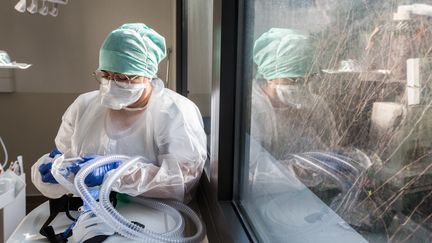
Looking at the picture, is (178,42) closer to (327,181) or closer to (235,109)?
(235,109)

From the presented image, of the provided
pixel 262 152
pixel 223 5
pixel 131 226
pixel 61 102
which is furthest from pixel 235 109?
pixel 61 102

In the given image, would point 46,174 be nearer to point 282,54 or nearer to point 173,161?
point 173,161

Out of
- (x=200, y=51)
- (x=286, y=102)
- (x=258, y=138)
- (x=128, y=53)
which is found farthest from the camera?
(x=200, y=51)

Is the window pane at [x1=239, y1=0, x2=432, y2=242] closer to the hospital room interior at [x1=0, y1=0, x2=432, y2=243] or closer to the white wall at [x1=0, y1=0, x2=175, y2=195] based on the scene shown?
the hospital room interior at [x1=0, y1=0, x2=432, y2=243]

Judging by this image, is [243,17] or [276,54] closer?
[276,54]

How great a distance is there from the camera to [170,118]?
1278mm

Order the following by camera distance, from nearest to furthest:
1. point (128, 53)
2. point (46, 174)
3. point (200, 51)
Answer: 1. point (46, 174)
2. point (128, 53)
3. point (200, 51)

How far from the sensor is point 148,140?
4.25ft

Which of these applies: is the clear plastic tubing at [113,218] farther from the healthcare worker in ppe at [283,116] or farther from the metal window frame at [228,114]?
the healthcare worker in ppe at [283,116]

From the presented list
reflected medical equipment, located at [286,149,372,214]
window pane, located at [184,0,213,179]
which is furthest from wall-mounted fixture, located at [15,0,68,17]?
reflected medical equipment, located at [286,149,372,214]

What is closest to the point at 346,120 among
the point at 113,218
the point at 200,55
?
the point at 113,218

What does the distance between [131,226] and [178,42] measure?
168 centimetres

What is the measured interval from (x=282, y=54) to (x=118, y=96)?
808 millimetres

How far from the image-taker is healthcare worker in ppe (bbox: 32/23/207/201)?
3.88 feet
